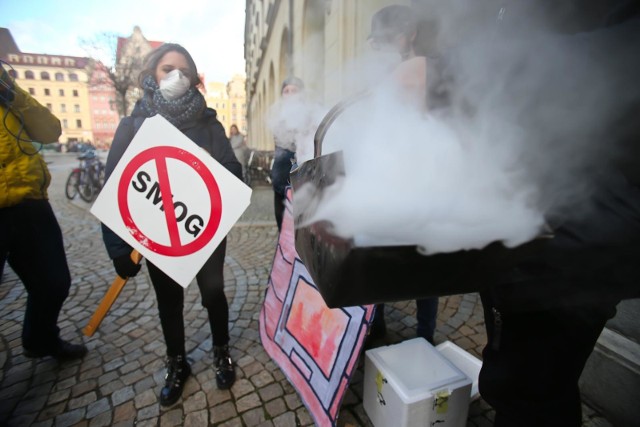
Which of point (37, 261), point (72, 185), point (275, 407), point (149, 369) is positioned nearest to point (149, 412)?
point (149, 369)

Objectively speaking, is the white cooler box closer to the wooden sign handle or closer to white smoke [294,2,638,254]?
white smoke [294,2,638,254]

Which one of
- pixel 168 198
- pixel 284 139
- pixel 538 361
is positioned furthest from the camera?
pixel 284 139

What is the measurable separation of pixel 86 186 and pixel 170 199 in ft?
30.0

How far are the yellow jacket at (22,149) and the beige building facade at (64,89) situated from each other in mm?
66489

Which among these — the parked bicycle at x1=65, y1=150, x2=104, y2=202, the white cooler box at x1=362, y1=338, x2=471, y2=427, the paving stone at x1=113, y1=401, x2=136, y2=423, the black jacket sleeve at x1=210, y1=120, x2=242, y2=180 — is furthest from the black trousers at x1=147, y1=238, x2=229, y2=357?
the parked bicycle at x1=65, y1=150, x2=104, y2=202

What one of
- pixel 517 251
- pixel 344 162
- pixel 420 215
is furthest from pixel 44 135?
pixel 517 251

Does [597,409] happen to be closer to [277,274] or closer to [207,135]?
[277,274]

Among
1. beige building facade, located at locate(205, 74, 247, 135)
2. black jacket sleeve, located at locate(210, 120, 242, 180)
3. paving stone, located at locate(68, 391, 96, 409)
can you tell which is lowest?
paving stone, located at locate(68, 391, 96, 409)

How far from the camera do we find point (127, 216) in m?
1.70

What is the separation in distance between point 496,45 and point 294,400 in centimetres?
206

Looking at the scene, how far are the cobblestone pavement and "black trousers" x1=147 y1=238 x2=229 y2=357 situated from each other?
0.36m

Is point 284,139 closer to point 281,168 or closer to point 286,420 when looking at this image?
point 281,168

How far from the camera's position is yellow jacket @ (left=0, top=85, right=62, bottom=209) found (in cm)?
179

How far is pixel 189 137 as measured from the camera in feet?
5.94
